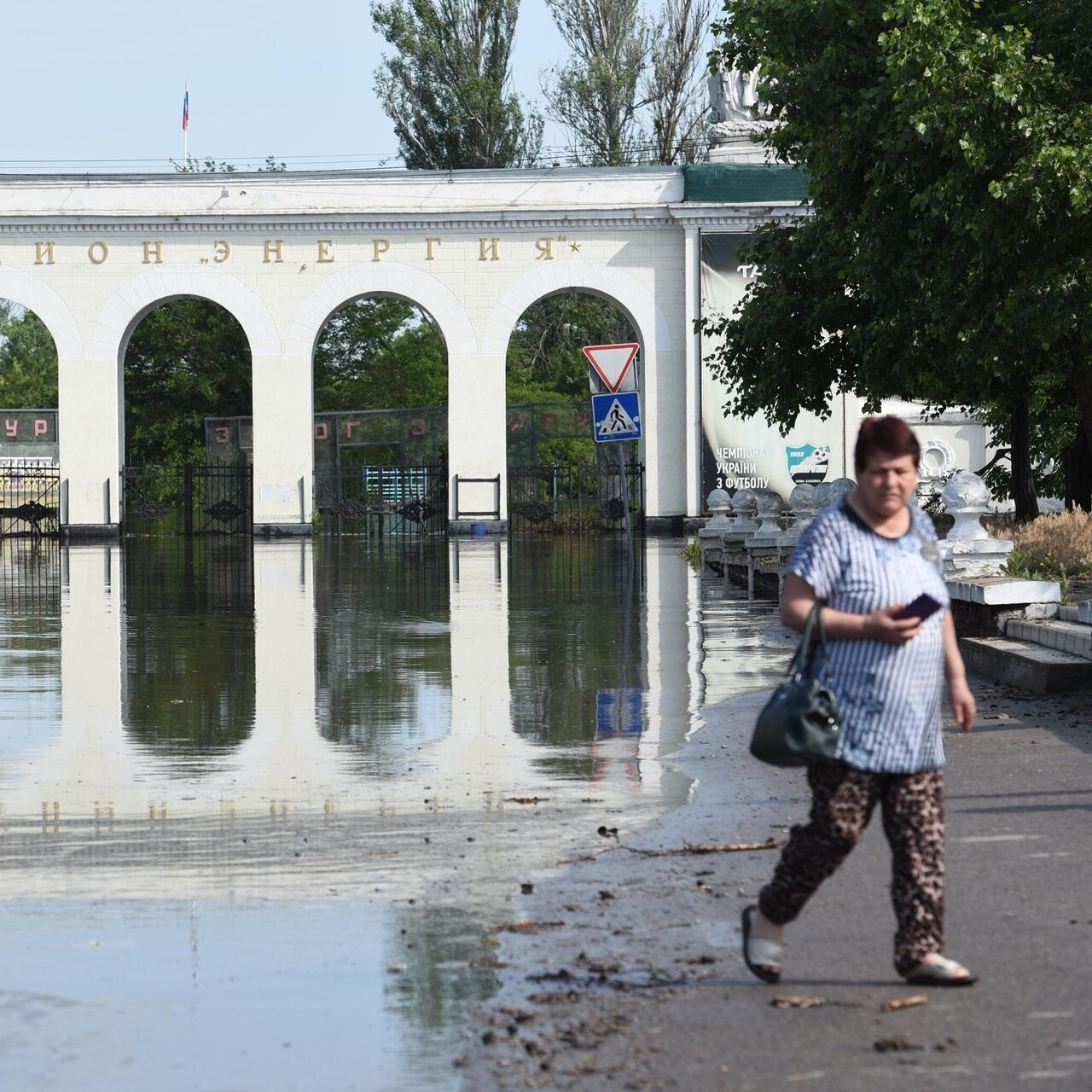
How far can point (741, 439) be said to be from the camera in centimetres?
3897

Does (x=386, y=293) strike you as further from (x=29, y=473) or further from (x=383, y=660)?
(x=383, y=660)

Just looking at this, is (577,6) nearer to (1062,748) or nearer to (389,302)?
(389,302)

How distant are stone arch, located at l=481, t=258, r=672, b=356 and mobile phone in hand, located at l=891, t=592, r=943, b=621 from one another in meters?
34.8

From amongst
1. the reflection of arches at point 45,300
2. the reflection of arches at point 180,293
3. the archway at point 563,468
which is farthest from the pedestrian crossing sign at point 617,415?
the reflection of arches at point 45,300

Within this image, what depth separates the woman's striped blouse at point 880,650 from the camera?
509 cm

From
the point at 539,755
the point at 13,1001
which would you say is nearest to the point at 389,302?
the point at 539,755

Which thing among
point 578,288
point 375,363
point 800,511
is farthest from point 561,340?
point 800,511

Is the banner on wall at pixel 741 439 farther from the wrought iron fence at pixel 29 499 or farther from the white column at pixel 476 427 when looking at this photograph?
the wrought iron fence at pixel 29 499

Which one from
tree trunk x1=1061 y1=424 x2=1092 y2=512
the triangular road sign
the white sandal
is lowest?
the white sandal

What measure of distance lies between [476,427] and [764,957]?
35269mm

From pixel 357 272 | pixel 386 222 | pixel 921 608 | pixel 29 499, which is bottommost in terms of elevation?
pixel 921 608

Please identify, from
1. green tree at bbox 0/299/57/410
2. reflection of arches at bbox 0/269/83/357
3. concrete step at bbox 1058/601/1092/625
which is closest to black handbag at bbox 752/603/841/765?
concrete step at bbox 1058/601/1092/625

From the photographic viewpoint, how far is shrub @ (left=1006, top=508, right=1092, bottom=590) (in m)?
14.9

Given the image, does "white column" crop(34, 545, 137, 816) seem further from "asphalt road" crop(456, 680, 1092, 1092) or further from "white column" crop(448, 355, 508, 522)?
"white column" crop(448, 355, 508, 522)
